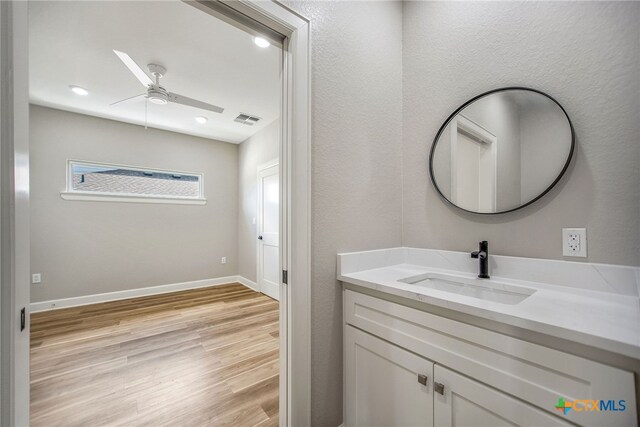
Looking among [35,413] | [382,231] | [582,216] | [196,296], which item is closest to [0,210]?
[382,231]

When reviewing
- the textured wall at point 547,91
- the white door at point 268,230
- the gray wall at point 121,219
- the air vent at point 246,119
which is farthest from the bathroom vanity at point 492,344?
the gray wall at point 121,219

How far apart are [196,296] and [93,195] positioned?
2.07 meters

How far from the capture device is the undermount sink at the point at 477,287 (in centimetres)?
115

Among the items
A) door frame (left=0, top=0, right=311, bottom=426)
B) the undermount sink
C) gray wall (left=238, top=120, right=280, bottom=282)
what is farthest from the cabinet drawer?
gray wall (left=238, top=120, right=280, bottom=282)

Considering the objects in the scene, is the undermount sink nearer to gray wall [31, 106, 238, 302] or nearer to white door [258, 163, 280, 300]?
white door [258, 163, 280, 300]

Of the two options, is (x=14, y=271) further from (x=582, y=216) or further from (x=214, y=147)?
(x=214, y=147)

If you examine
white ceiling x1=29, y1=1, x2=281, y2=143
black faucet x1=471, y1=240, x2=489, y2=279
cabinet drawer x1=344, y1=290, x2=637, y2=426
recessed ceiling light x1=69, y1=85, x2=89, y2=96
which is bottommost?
Answer: cabinet drawer x1=344, y1=290, x2=637, y2=426

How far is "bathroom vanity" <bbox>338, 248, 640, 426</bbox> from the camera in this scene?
678 millimetres

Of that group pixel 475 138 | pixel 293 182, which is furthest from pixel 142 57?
pixel 475 138

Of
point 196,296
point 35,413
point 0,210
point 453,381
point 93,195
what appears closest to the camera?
point 0,210

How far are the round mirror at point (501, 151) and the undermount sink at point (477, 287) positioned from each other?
0.38m

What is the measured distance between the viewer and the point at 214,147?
468 centimetres

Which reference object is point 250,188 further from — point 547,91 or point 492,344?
point 492,344

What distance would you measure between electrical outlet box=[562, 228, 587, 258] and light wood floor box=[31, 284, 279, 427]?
5.90 feet
